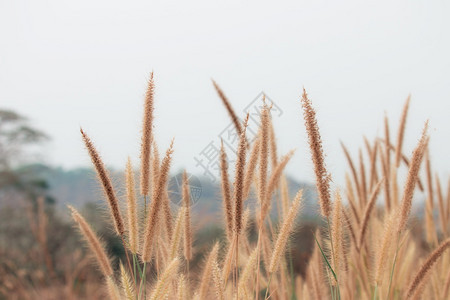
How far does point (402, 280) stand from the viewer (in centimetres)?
258

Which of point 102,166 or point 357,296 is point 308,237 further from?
point 102,166

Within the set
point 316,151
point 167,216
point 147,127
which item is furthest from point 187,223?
point 316,151

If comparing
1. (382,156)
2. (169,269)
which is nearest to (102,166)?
(169,269)

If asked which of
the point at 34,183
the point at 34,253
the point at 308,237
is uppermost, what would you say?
the point at 34,183

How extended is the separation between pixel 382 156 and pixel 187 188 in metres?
1.48

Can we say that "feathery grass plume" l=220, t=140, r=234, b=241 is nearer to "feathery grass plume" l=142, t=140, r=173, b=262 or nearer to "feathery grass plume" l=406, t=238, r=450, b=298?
"feathery grass plume" l=142, t=140, r=173, b=262

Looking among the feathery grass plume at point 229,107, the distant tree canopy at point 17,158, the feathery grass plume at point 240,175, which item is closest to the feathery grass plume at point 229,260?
the feathery grass plume at point 240,175

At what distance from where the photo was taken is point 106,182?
59.4 inches

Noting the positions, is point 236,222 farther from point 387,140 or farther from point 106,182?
point 387,140

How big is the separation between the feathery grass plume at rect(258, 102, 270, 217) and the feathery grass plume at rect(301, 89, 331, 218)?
21cm

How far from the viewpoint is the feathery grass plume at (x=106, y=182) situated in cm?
147

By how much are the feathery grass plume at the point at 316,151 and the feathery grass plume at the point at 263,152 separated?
214mm

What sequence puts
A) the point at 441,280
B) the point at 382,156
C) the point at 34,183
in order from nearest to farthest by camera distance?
the point at 441,280
the point at 382,156
the point at 34,183

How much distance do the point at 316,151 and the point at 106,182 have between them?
664 millimetres
